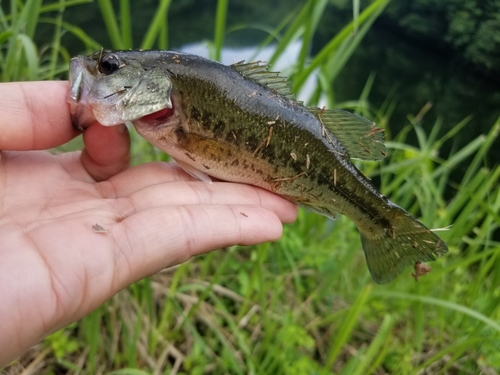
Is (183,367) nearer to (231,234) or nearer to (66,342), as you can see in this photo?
(66,342)

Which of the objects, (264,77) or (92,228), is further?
(264,77)

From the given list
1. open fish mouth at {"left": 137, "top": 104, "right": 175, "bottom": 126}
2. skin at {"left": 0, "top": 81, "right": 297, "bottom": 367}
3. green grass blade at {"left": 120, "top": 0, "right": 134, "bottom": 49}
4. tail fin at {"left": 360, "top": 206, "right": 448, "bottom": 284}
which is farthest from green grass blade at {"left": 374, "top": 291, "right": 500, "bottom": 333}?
green grass blade at {"left": 120, "top": 0, "right": 134, "bottom": 49}

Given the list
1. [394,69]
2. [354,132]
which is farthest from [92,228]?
[394,69]

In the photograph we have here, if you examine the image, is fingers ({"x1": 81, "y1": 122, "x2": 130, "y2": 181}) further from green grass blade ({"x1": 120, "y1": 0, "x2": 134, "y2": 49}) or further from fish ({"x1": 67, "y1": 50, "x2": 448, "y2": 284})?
green grass blade ({"x1": 120, "y1": 0, "x2": 134, "y2": 49})

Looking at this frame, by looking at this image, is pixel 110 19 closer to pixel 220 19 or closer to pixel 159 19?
pixel 159 19

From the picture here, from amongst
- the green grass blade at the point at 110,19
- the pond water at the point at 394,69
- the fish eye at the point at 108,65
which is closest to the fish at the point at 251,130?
the fish eye at the point at 108,65

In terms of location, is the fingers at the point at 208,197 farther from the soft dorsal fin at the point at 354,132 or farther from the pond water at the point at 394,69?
the pond water at the point at 394,69
